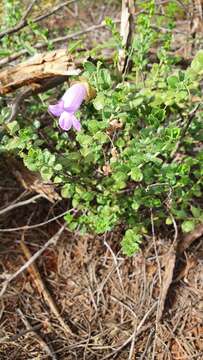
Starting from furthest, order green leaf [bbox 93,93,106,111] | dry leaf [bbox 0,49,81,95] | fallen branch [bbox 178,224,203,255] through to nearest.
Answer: fallen branch [bbox 178,224,203,255]
dry leaf [bbox 0,49,81,95]
green leaf [bbox 93,93,106,111]

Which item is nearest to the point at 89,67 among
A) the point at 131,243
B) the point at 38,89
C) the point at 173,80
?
the point at 173,80

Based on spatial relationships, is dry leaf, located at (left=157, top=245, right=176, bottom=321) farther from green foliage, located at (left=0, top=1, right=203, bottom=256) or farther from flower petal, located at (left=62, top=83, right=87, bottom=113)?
flower petal, located at (left=62, top=83, right=87, bottom=113)

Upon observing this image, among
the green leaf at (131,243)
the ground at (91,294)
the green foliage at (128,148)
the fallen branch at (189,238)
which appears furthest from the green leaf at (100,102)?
the fallen branch at (189,238)

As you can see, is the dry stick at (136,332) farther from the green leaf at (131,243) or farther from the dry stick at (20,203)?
the dry stick at (20,203)

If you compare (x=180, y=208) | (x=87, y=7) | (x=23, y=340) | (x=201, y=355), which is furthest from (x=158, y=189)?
(x=87, y=7)

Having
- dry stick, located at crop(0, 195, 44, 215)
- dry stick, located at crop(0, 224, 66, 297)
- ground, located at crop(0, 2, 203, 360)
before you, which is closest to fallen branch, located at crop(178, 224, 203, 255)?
ground, located at crop(0, 2, 203, 360)

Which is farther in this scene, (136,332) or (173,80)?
(136,332)

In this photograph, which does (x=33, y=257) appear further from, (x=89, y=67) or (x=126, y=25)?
(x=126, y=25)
